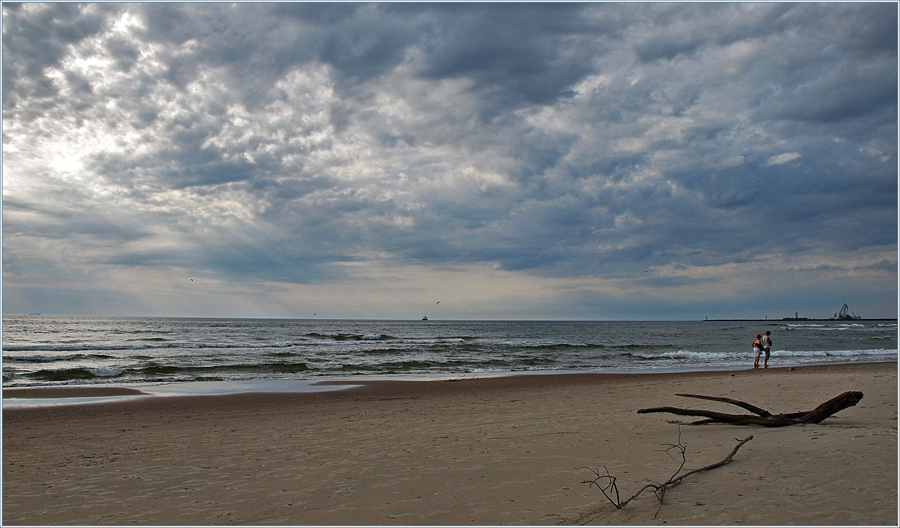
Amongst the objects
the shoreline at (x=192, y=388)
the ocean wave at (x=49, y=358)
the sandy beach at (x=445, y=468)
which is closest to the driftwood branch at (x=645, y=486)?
the sandy beach at (x=445, y=468)

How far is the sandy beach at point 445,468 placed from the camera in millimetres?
4680

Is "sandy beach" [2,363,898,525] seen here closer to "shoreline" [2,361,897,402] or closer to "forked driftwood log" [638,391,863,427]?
"forked driftwood log" [638,391,863,427]

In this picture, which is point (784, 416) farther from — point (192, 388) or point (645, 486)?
point (192, 388)

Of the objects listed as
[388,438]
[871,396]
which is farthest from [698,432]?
[871,396]

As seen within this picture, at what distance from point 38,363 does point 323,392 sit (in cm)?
2122

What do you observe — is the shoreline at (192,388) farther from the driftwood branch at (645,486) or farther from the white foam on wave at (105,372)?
the driftwood branch at (645,486)

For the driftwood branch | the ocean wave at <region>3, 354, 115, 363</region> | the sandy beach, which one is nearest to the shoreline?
the sandy beach

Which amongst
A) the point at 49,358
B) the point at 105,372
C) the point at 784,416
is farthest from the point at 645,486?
the point at 49,358

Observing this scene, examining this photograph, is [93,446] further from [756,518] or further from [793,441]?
[793,441]

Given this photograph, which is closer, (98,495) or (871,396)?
(98,495)

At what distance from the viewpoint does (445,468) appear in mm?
6281

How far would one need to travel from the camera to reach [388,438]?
838 centimetres

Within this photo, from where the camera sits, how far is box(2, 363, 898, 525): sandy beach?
4680mm

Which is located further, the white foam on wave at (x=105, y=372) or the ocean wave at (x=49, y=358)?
the ocean wave at (x=49, y=358)
